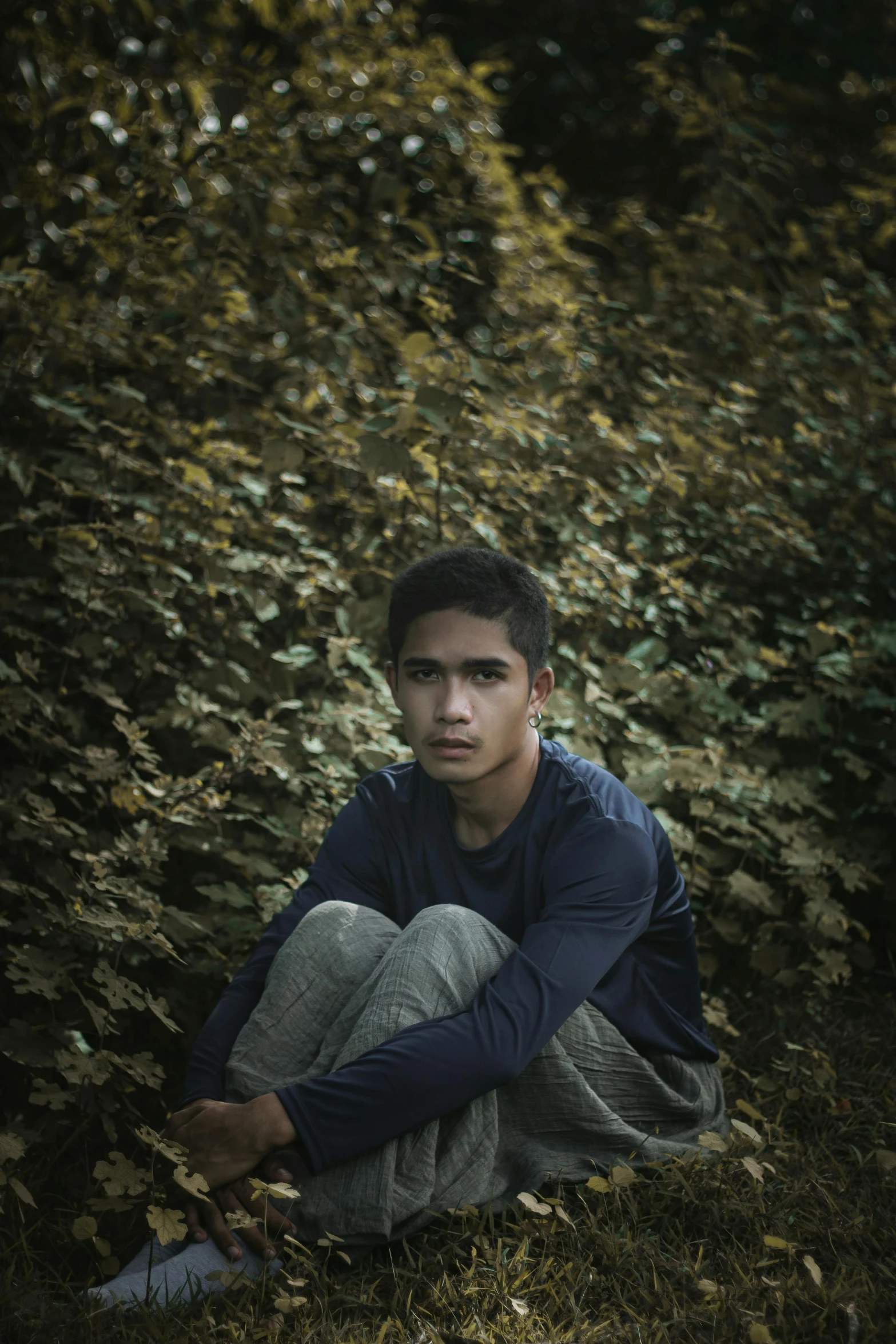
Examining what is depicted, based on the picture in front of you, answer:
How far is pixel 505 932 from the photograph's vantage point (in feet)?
7.27

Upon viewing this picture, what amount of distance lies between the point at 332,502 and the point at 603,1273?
243cm

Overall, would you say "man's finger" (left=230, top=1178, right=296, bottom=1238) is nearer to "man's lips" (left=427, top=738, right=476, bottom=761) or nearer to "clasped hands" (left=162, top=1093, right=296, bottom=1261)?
"clasped hands" (left=162, top=1093, right=296, bottom=1261)

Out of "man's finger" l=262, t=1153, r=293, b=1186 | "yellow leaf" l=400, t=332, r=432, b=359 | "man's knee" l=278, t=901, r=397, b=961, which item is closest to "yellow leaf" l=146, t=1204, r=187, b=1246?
"man's finger" l=262, t=1153, r=293, b=1186

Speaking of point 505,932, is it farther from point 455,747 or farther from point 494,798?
point 455,747

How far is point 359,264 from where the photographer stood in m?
3.58

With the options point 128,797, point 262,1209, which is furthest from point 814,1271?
point 128,797

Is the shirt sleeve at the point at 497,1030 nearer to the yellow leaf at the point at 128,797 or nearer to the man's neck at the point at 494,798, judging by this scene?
the man's neck at the point at 494,798

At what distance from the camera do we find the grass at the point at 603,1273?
1698 mm

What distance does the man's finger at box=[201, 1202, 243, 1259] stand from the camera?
5.87 feet

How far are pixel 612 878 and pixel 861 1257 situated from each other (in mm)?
790

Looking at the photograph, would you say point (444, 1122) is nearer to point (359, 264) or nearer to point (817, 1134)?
point (817, 1134)

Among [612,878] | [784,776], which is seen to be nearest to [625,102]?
[784,776]

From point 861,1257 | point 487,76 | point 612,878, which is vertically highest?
point 487,76

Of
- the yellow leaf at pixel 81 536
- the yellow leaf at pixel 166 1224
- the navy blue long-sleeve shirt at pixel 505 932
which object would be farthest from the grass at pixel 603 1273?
the yellow leaf at pixel 81 536
